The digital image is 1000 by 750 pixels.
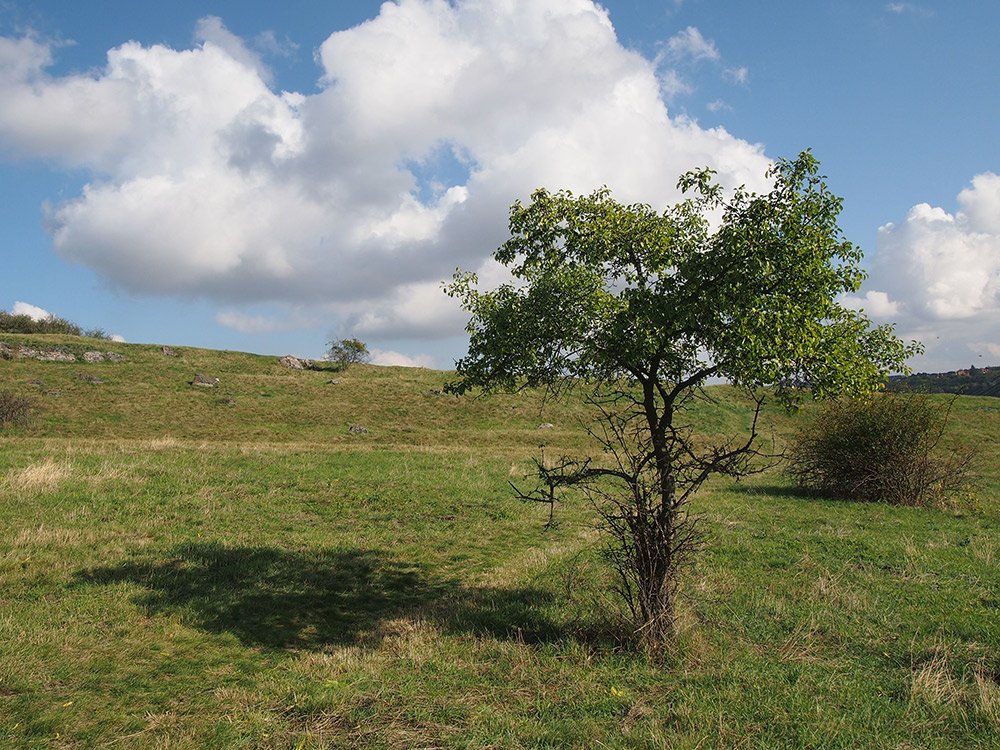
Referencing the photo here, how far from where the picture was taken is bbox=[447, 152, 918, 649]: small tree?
878 centimetres

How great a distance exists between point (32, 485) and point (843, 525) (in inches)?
1032

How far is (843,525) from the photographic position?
2064 centimetres

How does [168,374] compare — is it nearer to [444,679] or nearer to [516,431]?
[516,431]

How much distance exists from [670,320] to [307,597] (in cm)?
943

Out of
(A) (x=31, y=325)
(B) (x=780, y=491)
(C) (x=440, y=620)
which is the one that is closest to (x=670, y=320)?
(C) (x=440, y=620)

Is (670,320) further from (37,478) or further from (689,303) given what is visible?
(37,478)

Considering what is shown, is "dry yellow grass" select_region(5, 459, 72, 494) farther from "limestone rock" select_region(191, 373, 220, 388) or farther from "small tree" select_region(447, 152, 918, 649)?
"limestone rock" select_region(191, 373, 220, 388)

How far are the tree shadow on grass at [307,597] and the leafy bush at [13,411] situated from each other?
3611cm

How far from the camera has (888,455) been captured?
87.7 ft

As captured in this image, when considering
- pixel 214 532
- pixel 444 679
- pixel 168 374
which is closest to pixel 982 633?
pixel 444 679

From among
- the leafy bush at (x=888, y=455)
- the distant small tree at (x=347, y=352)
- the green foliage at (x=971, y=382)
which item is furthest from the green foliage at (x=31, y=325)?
the green foliage at (x=971, y=382)

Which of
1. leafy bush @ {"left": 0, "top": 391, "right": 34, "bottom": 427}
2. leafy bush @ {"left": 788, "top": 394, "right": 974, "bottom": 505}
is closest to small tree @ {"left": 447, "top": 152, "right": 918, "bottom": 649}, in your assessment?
leafy bush @ {"left": 788, "top": 394, "right": 974, "bottom": 505}

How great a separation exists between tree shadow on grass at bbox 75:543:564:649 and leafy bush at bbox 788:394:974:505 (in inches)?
782

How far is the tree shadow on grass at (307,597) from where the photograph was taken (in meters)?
11.3
